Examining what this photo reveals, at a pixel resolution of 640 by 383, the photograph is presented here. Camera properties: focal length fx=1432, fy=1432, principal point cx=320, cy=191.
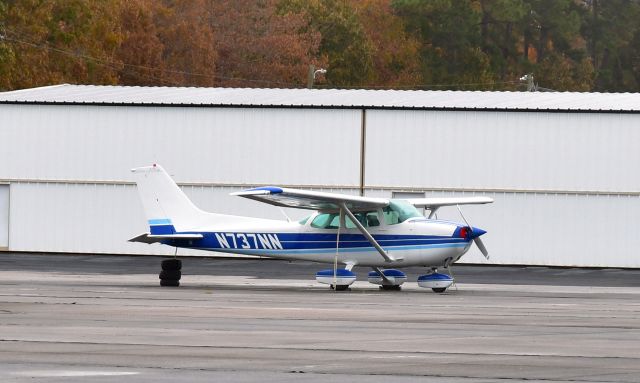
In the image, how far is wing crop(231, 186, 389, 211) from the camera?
2852 centimetres

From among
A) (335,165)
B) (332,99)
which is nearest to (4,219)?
(335,165)

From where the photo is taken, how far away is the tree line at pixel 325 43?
74.9 metres

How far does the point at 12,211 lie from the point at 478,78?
66.8 meters

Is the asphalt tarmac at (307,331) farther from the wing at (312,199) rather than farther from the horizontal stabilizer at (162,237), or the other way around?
the wing at (312,199)

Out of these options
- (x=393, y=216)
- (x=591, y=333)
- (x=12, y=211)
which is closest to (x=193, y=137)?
(x=12, y=211)

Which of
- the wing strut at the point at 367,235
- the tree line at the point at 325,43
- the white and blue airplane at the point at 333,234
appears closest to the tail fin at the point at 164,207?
the white and blue airplane at the point at 333,234

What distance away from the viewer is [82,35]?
75.8 metres

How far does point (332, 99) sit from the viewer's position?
4691cm

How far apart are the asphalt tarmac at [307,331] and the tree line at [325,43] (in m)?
37.9

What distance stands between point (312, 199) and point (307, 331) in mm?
10868

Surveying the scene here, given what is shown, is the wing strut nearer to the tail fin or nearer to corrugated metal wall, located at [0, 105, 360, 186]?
the tail fin

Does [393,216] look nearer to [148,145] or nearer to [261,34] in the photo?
[148,145]

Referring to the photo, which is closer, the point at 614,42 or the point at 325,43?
the point at 325,43

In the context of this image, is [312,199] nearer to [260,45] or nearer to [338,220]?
[338,220]
